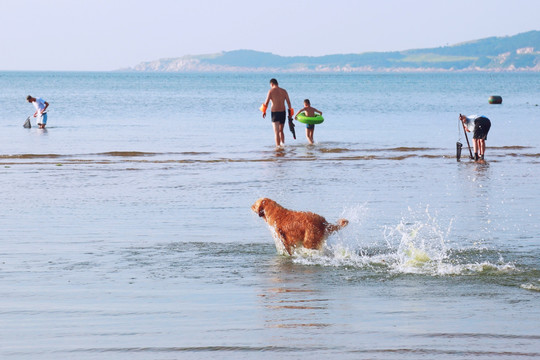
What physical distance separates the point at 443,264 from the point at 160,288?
3008 mm

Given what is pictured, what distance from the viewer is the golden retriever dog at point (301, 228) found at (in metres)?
8.82

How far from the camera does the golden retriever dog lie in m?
8.82

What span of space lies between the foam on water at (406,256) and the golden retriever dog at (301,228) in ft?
0.29

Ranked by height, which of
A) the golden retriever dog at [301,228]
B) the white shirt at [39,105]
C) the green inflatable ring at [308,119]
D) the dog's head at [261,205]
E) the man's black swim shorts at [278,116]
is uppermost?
the white shirt at [39,105]

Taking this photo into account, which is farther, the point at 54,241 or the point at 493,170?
the point at 493,170

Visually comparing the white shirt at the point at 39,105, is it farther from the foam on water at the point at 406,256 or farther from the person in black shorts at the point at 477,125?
the foam on water at the point at 406,256

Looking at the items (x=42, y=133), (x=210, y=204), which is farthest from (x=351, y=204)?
(x=42, y=133)

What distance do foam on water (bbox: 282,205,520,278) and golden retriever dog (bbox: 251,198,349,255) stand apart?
0.29 feet

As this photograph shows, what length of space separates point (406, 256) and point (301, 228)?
1.22 meters

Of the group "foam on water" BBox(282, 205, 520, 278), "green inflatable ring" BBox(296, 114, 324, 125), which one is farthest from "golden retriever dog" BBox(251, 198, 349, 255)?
"green inflatable ring" BBox(296, 114, 324, 125)

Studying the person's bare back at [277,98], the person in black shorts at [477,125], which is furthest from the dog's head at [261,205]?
the person's bare back at [277,98]

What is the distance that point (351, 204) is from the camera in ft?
43.3

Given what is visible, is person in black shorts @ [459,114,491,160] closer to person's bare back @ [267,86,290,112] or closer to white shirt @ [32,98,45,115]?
person's bare back @ [267,86,290,112]

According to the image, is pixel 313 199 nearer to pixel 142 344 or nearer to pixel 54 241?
pixel 54 241
